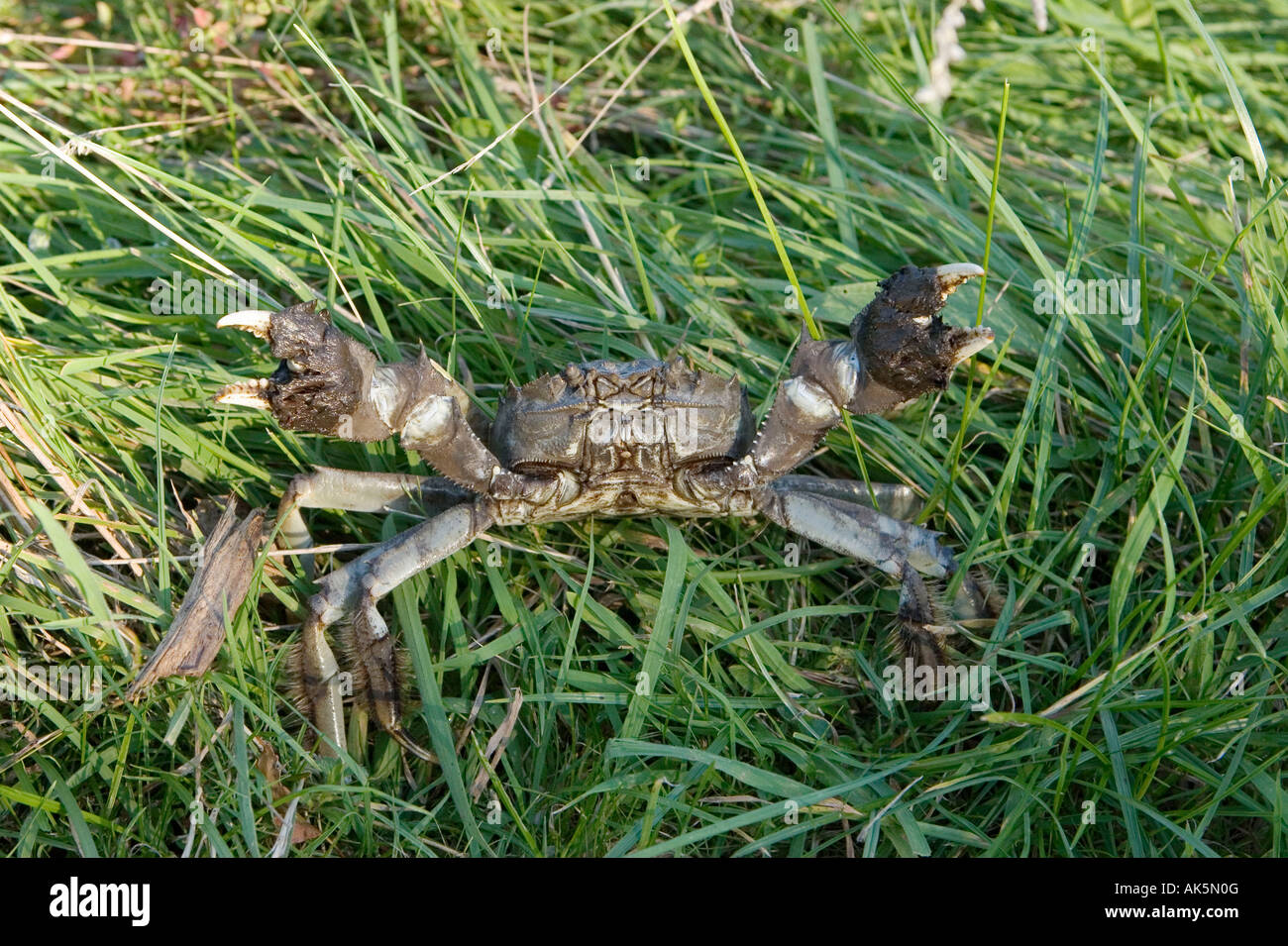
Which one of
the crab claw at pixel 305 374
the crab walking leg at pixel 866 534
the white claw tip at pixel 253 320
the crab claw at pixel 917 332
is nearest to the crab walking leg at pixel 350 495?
the crab claw at pixel 305 374

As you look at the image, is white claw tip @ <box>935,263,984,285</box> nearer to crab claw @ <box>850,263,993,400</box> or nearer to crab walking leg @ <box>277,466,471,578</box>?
crab claw @ <box>850,263,993,400</box>

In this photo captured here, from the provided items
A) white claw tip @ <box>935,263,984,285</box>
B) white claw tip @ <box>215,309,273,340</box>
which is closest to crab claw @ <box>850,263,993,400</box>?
white claw tip @ <box>935,263,984,285</box>

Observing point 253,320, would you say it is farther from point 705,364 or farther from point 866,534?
point 866,534

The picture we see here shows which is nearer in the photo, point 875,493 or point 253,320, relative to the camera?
point 253,320

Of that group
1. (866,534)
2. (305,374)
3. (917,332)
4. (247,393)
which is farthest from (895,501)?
(247,393)
